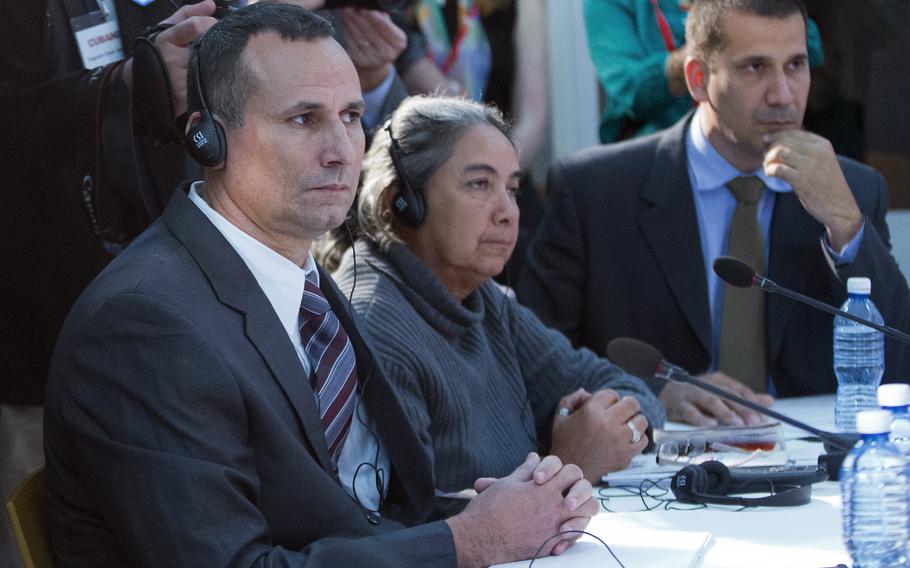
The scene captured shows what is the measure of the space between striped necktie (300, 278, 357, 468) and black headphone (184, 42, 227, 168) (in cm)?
28

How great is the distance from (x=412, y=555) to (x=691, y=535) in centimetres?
44

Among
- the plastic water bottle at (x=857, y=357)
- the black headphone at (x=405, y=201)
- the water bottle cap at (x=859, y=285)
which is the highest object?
the black headphone at (x=405, y=201)

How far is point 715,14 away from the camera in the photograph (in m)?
3.43

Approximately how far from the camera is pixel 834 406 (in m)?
3.09

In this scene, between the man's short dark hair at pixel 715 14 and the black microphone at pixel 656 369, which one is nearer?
the black microphone at pixel 656 369

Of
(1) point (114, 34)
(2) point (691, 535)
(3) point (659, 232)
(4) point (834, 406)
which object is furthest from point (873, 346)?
(1) point (114, 34)

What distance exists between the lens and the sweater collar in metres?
2.68

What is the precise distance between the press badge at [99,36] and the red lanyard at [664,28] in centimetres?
210

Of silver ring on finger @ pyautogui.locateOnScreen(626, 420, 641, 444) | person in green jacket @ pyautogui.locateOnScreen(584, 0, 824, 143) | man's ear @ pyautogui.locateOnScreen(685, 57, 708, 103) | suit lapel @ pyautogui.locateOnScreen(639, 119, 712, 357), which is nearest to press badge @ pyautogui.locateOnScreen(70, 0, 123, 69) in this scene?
silver ring on finger @ pyautogui.locateOnScreen(626, 420, 641, 444)

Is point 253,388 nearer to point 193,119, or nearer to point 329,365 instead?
point 329,365

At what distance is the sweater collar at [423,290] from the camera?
268 centimetres

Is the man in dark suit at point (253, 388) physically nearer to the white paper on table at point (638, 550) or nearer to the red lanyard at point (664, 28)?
the white paper on table at point (638, 550)

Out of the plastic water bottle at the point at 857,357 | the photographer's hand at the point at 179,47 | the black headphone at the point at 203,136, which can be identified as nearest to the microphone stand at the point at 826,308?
the plastic water bottle at the point at 857,357

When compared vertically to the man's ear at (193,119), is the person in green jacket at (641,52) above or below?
below
